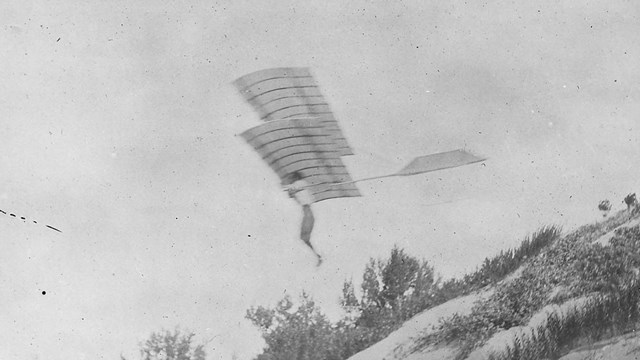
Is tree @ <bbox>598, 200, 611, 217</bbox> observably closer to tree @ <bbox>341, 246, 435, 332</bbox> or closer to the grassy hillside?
the grassy hillside

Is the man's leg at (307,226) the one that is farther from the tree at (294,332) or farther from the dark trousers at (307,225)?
the tree at (294,332)

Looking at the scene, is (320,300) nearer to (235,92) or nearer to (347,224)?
(347,224)

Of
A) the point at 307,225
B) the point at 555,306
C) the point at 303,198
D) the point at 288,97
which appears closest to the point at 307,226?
the point at 307,225

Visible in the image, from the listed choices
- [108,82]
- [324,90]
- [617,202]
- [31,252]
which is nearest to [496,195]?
[617,202]

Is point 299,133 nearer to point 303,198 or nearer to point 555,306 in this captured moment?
point 303,198

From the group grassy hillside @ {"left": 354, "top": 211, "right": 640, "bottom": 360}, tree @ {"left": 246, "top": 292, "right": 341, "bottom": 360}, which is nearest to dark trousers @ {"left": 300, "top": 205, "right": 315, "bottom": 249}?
tree @ {"left": 246, "top": 292, "right": 341, "bottom": 360}

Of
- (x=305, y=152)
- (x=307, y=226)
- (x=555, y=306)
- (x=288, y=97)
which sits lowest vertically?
(x=555, y=306)

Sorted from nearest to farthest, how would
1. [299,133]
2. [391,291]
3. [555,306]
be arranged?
[299,133] < [555,306] < [391,291]
